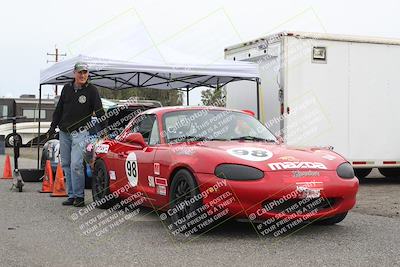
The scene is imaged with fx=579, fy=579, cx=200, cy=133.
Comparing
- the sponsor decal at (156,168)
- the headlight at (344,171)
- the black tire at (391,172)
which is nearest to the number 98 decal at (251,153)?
the headlight at (344,171)

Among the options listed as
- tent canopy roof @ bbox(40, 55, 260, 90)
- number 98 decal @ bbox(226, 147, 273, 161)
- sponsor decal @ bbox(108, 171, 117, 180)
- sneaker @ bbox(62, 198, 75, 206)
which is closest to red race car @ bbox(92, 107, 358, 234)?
number 98 decal @ bbox(226, 147, 273, 161)

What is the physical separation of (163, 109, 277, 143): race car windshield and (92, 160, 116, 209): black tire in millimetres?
1503

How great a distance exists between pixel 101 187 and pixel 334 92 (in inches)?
208

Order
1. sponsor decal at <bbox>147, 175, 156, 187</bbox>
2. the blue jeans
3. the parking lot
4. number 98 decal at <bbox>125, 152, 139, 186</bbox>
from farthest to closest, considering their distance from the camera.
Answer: the blue jeans < number 98 decal at <bbox>125, 152, 139, 186</bbox> < sponsor decal at <bbox>147, 175, 156, 187</bbox> < the parking lot

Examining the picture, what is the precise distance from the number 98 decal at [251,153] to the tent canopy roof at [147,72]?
466cm

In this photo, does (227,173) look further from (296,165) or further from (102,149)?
(102,149)

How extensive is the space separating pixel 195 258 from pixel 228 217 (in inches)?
32.4

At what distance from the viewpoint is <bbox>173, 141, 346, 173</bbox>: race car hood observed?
559 centimetres

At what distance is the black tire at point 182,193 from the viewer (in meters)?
5.64

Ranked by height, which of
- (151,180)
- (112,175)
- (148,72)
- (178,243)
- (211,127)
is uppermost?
(148,72)

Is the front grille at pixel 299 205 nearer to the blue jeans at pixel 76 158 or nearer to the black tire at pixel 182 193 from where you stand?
the black tire at pixel 182 193

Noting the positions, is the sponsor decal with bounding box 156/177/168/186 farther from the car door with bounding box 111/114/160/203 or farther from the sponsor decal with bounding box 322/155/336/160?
the sponsor decal with bounding box 322/155/336/160

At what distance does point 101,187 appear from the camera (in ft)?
26.4

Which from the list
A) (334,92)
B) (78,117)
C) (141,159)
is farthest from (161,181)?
(334,92)
